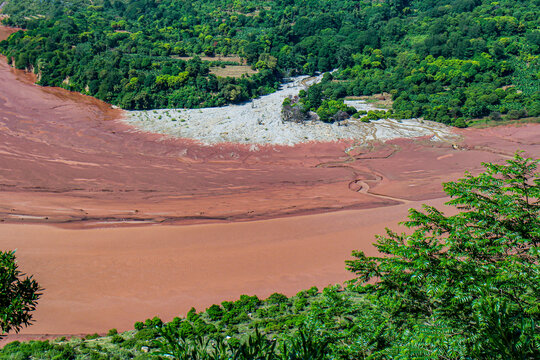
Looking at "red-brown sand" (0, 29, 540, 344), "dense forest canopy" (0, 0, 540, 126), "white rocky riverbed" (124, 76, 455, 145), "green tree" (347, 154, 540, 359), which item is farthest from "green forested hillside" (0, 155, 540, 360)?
"dense forest canopy" (0, 0, 540, 126)

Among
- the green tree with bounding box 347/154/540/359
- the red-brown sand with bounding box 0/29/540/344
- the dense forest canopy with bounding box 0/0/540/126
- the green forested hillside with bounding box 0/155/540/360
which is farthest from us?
the dense forest canopy with bounding box 0/0/540/126

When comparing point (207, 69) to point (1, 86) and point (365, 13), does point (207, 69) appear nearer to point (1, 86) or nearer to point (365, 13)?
point (1, 86)

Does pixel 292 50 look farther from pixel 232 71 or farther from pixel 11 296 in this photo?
pixel 11 296

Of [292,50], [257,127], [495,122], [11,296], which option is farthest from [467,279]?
[292,50]

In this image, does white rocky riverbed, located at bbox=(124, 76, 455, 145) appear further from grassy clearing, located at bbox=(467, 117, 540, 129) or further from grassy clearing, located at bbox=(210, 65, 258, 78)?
grassy clearing, located at bbox=(210, 65, 258, 78)

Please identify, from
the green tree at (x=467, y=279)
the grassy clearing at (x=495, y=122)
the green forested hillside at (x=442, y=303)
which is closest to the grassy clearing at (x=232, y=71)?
the grassy clearing at (x=495, y=122)

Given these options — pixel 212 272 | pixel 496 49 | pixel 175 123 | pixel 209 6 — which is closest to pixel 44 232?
pixel 212 272
